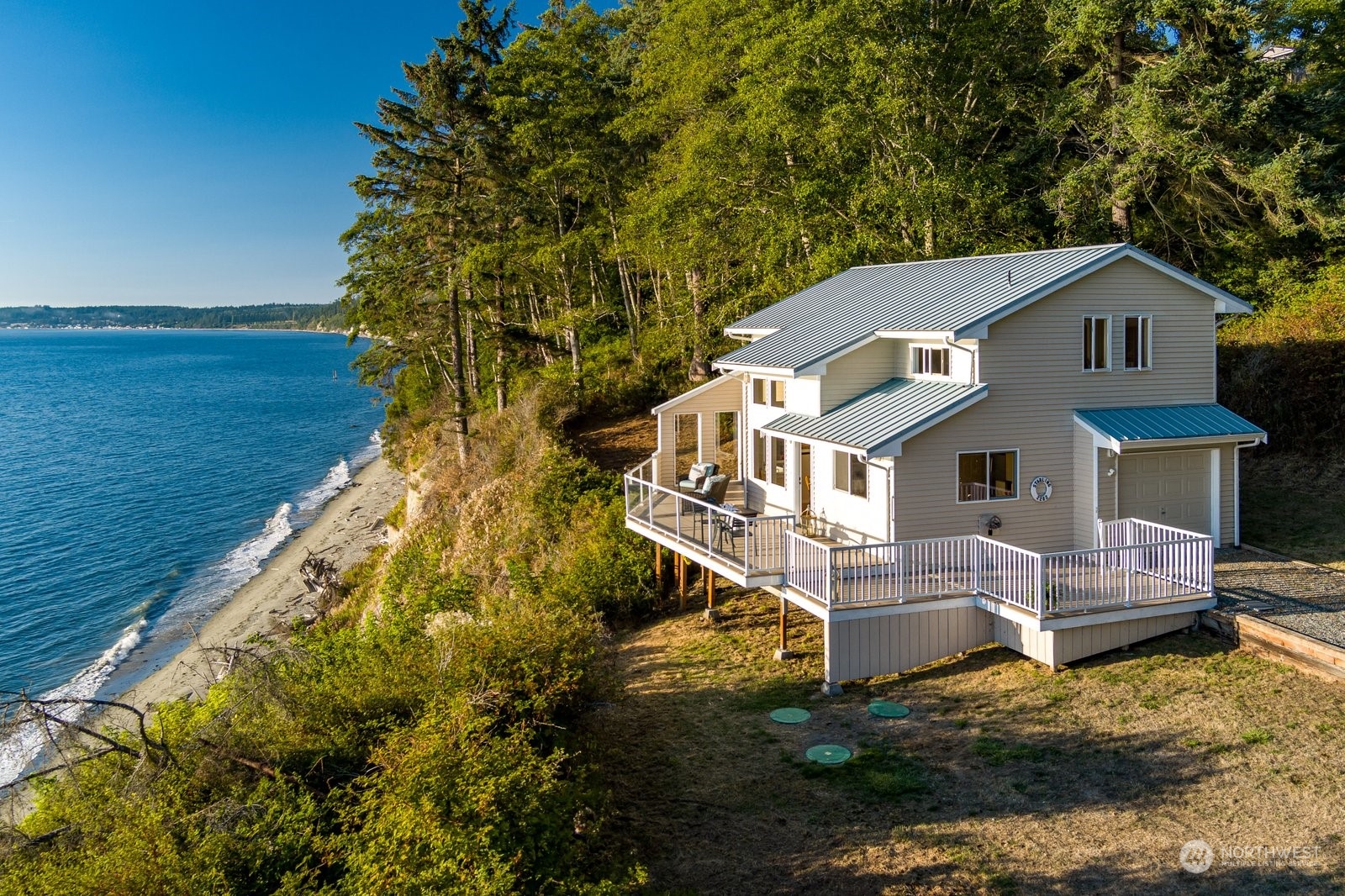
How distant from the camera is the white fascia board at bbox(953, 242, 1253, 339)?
15812mm

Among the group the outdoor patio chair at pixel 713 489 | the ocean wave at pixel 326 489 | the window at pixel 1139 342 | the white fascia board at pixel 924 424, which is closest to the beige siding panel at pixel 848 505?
the white fascia board at pixel 924 424

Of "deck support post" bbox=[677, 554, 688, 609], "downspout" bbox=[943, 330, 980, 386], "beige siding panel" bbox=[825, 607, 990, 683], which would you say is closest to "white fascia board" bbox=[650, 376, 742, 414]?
"deck support post" bbox=[677, 554, 688, 609]

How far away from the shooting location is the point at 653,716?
1411cm

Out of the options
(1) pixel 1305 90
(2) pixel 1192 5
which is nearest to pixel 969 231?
(2) pixel 1192 5

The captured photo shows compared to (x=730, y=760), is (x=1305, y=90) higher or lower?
higher

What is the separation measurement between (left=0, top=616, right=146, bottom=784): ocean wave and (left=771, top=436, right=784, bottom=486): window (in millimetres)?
16661

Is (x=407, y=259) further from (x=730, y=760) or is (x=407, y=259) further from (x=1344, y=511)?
(x=1344, y=511)

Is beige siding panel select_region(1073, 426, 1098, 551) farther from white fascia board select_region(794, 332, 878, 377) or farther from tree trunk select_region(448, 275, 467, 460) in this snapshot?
tree trunk select_region(448, 275, 467, 460)

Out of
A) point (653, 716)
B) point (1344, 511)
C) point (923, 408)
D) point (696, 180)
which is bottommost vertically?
point (653, 716)

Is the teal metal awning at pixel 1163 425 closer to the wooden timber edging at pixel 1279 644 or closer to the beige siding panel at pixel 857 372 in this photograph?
the wooden timber edging at pixel 1279 644

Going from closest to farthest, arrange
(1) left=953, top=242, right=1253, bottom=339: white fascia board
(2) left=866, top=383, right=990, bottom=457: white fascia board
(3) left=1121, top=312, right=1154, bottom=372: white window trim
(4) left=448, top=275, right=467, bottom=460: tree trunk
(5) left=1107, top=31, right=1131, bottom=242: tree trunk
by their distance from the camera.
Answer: (2) left=866, top=383, right=990, bottom=457: white fascia board
(1) left=953, top=242, right=1253, bottom=339: white fascia board
(3) left=1121, top=312, right=1154, bottom=372: white window trim
(5) left=1107, top=31, right=1131, bottom=242: tree trunk
(4) left=448, top=275, right=467, bottom=460: tree trunk

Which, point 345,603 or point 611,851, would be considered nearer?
point 611,851

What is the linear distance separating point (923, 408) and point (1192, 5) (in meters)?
17.6

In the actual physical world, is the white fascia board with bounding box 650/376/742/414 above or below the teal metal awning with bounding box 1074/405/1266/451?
above
